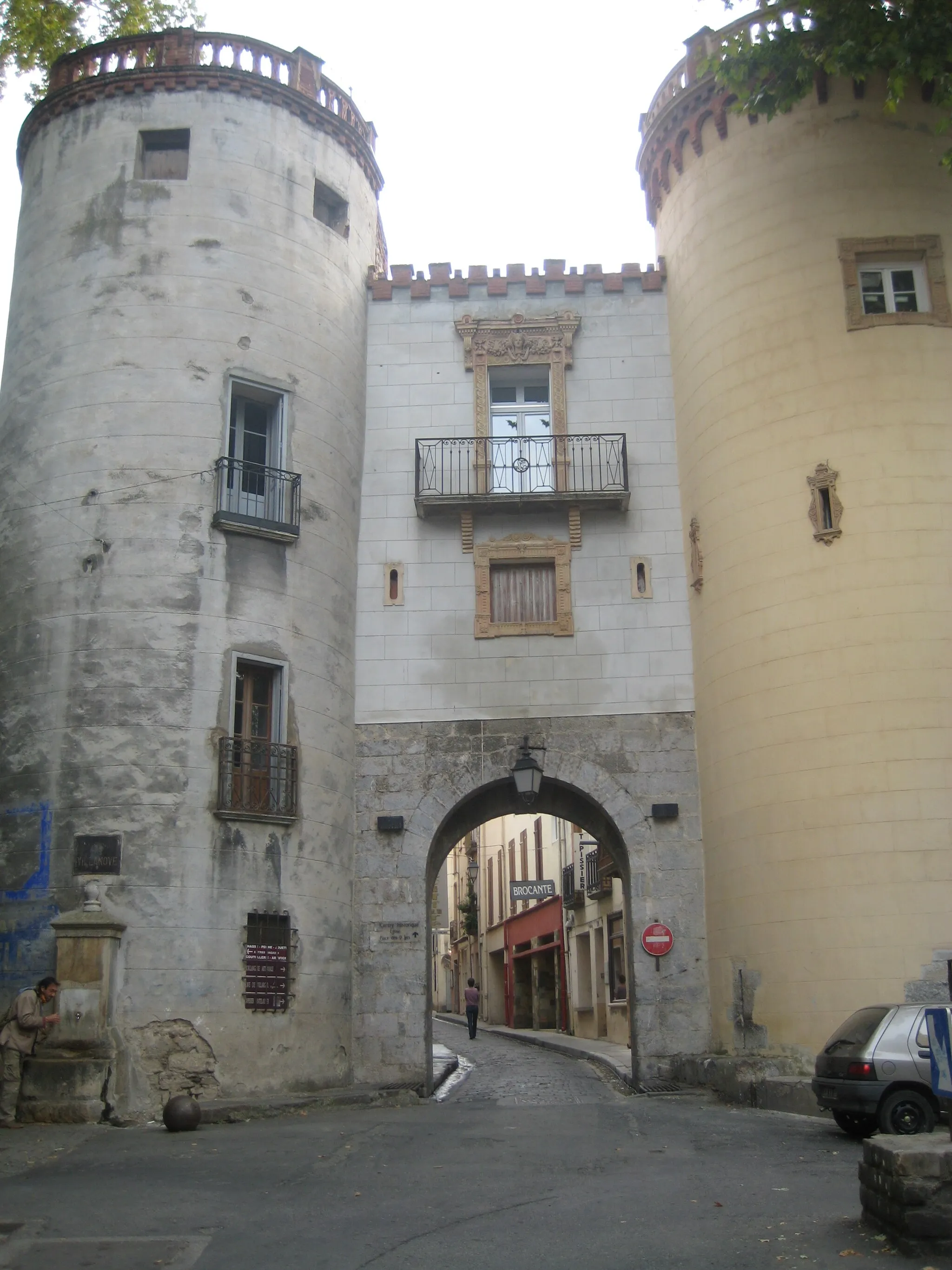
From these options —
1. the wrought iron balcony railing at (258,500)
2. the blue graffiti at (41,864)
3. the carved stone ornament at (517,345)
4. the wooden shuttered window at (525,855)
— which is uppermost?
the carved stone ornament at (517,345)

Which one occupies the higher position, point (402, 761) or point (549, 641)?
point (549, 641)

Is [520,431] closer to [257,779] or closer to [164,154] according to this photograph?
[164,154]

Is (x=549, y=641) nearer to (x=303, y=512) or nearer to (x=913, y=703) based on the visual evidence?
(x=303, y=512)

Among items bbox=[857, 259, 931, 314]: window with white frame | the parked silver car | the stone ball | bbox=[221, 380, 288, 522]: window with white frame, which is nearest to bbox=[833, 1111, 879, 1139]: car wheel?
the parked silver car

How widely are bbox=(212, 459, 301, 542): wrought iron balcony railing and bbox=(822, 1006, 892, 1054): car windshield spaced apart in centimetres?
970

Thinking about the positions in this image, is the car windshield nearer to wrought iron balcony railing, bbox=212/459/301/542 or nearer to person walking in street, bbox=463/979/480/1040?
wrought iron balcony railing, bbox=212/459/301/542

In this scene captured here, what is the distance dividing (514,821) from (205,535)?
3049 cm

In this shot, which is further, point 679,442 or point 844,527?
point 679,442

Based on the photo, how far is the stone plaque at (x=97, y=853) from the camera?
15.4 m

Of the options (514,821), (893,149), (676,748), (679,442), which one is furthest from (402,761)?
(514,821)

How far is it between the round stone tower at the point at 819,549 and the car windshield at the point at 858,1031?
2.39 m

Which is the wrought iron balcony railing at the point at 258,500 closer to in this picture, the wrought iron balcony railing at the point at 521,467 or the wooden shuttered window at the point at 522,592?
the wrought iron balcony railing at the point at 521,467

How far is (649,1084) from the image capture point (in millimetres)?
17234

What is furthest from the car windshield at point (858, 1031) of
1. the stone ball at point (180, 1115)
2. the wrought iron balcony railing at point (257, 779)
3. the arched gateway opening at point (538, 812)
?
the wrought iron balcony railing at point (257, 779)
